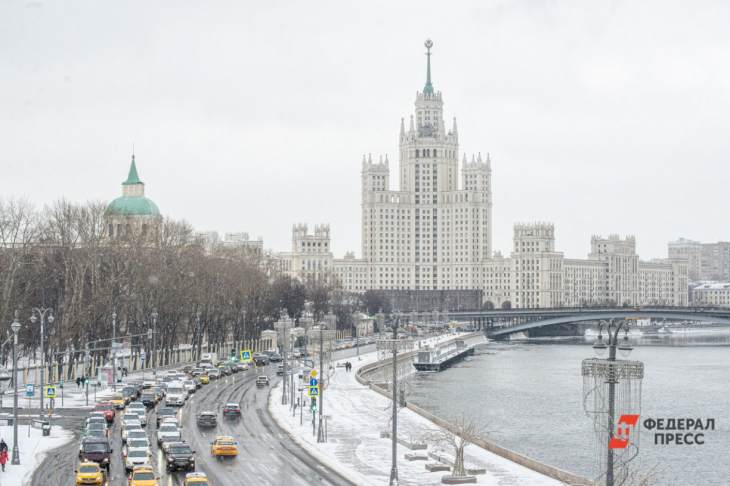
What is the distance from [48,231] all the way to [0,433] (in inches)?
2146

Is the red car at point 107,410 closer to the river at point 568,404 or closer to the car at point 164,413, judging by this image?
the car at point 164,413

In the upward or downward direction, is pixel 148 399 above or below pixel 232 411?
above

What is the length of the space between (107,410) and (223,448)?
17.2m

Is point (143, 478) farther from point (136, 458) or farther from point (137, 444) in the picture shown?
point (137, 444)

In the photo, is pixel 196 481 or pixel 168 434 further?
pixel 168 434

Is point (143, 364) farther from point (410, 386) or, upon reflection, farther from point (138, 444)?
point (138, 444)

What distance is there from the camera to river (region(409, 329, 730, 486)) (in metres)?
68.1

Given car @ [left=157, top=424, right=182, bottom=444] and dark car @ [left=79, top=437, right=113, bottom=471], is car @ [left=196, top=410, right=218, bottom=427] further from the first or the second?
dark car @ [left=79, top=437, right=113, bottom=471]

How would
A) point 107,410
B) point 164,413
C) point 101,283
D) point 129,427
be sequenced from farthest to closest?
point 101,283, point 107,410, point 164,413, point 129,427

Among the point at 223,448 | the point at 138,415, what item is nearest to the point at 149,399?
the point at 138,415

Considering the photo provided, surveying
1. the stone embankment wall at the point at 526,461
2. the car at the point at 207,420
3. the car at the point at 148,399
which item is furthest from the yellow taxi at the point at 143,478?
the car at the point at 148,399

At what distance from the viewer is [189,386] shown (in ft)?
292

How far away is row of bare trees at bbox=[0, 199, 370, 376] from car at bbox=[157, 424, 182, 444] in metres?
31.1

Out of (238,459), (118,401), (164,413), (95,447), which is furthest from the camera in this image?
(118,401)
